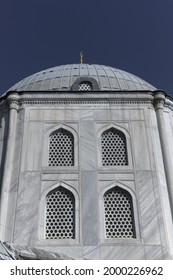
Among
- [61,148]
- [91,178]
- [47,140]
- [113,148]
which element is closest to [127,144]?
[113,148]

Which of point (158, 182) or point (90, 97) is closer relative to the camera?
point (158, 182)

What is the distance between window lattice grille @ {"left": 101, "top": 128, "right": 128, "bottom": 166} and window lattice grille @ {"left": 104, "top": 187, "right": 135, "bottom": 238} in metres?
1.17

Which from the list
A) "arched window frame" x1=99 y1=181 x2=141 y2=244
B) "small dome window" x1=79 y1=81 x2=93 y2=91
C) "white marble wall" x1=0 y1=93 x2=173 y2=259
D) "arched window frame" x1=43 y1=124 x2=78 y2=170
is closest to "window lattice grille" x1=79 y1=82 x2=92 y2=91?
"small dome window" x1=79 y1=81 x2=93 y2=91

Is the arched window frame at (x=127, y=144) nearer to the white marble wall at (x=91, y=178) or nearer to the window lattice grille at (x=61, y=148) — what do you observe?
the white marble wall at (x=91, y=178)

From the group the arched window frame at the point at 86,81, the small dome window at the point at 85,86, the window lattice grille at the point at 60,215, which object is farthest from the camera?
the small dome window at the point at 85,86

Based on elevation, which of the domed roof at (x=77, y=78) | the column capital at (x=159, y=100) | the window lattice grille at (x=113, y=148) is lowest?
the window lattice grille at (x=113, y=148)

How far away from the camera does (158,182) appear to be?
1388 cm

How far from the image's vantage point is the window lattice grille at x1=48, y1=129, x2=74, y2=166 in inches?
573

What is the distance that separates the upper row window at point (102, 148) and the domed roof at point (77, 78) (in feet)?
9.93

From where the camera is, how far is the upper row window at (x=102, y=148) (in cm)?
1456

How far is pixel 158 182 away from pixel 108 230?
246 centimetres

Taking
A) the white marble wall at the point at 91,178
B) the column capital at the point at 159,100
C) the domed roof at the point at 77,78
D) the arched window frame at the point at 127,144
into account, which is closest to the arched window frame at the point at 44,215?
the white marble wall at the point at 91,178
